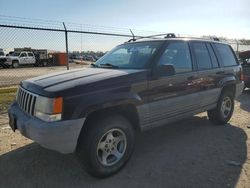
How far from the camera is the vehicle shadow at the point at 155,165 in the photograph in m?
3.60

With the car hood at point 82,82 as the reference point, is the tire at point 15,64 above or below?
below

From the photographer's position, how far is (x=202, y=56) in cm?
536

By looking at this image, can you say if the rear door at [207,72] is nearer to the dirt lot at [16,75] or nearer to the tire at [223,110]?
the tire at [223,110]

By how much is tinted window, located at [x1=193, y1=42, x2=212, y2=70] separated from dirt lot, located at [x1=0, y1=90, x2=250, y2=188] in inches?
53.3

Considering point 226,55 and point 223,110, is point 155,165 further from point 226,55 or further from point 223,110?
point 226,55

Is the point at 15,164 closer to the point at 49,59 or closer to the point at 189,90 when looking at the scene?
the point at 189,90

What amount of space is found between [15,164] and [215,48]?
438 cm

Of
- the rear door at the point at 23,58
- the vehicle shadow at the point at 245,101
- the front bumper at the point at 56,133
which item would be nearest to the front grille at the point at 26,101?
the front bumper at the point at 56,133

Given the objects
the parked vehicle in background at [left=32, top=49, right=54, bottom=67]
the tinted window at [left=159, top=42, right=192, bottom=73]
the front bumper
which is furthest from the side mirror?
the parked vehicle in background at [left=32, top=49, right=54, bottom=67]

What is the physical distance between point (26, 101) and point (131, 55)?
74.1 inches

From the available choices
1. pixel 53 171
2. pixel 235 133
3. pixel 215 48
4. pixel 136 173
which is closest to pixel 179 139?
pixel 235 133

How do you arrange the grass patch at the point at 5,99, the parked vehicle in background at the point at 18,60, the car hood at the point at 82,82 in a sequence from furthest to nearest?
the parked vehicle in background at the point at 18,60 < the grass patch at the point at 5,99 < the car hood at the point at 82,82

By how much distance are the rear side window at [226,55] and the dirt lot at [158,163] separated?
1496mm

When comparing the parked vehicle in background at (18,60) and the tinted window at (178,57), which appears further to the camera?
the parked vehicle in background at (18,60)
